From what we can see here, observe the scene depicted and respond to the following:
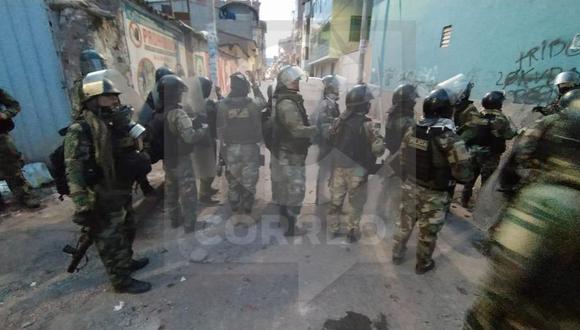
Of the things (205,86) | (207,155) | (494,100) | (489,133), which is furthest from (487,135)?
(205,86)

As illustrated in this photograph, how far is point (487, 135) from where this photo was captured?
3844 mm

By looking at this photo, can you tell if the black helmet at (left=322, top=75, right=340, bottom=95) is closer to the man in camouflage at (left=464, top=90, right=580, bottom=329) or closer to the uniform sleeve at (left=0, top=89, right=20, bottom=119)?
the man in camouflage at (left=464, top=90, right=580, bottom=329)

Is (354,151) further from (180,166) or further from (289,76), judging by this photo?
(180,166)

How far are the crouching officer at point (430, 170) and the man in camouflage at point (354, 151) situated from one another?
1.59 ft

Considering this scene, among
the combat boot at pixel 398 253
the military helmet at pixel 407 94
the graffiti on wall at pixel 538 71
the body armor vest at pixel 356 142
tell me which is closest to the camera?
the combat boot at pixel 398 253

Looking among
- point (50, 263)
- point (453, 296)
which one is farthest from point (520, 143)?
point (50, 263)

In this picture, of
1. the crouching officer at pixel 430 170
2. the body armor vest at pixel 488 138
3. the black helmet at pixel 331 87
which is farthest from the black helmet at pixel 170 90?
the body armor vest at pixel 488 138

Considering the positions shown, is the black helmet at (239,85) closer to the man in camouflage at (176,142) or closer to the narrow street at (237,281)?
the man in camouflage at (176,142)

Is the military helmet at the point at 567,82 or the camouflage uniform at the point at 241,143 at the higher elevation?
the military helmet at the point at 567,82

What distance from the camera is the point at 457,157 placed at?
7.85 ft

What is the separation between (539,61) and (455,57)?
2558 mm

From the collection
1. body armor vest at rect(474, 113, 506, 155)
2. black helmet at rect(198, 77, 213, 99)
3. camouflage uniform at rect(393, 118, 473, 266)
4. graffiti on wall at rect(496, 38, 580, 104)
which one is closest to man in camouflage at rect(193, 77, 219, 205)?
black helmet at rect(198, 77, 213, 99)

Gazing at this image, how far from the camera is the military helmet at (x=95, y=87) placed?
2.24 m

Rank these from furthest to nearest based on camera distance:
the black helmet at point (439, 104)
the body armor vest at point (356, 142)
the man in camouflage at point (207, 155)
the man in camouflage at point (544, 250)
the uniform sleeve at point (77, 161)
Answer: the man in camouflage at point (207, 155) → the body armor vest at point (356, 142) → the black helmet at point (439, 104) → the uniform sleeve at point (77, 161) → the man in camouflage at point (544, 250)
